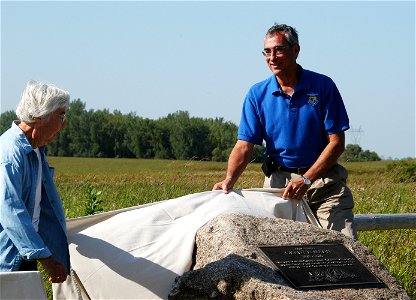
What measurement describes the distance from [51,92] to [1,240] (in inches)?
35.0

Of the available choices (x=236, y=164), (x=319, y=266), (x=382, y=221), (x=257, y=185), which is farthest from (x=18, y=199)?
(x=257, y=185)

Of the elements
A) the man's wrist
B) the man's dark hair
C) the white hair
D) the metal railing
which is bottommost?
the metal railing

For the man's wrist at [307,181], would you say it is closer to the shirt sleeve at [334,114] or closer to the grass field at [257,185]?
the shirt sleeve at [334,114]

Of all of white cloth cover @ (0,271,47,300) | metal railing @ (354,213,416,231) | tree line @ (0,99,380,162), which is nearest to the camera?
white cloth cover @ (0,271,47,300)

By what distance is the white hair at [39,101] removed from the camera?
5.12m

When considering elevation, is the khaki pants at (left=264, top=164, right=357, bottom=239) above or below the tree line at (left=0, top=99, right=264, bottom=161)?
above

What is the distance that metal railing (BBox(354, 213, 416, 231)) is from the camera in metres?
7.85

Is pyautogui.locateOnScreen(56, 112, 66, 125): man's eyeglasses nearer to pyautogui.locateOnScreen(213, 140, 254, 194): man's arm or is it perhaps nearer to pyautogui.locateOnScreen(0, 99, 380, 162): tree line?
pyautogui.locateOnScreen(213, 140, 254, 194): man's arm

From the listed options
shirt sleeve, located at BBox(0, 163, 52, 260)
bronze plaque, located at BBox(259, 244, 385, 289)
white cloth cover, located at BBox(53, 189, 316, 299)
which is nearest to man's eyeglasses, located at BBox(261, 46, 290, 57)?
white cloth cover, located at BBox(53, 189, 316, 299)

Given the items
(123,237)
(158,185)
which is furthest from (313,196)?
(158,185)

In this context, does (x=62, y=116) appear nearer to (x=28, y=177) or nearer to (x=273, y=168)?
(x=28, y=177)

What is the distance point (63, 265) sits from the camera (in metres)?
5.25

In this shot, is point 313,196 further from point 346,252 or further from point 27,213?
point 27,213

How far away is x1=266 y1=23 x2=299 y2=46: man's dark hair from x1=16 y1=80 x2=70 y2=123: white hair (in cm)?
206
